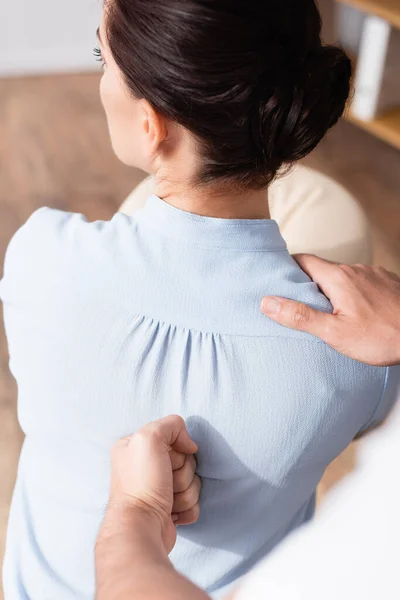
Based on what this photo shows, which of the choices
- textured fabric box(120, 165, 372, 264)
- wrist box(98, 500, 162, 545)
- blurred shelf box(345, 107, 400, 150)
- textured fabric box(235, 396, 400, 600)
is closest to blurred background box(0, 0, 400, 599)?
blurred shelf box(345, 107, 400, 150)

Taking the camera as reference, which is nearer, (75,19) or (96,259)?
(96,259)

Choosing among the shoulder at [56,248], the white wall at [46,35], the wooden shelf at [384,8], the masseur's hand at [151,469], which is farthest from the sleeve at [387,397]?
the white wall at [46,35]

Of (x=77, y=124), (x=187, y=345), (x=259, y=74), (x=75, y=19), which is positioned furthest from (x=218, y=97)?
(x=75, y=19)

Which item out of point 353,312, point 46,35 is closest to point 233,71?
point 353,312

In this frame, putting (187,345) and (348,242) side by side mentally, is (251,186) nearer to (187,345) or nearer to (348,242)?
(187,345)

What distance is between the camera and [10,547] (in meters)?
0.97

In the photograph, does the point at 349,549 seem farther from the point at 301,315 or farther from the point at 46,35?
the point at 46,35

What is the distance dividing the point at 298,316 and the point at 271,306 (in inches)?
1.4

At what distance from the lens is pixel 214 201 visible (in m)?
0.80

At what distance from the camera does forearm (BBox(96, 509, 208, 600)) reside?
552 millimetres

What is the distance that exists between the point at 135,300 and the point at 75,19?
2972 mm

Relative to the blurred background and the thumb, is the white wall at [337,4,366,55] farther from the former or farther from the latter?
the thumb

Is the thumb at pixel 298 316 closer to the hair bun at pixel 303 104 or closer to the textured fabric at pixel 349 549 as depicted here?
the hair bun at pixel 303 104

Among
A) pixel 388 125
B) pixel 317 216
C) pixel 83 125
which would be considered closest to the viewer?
pixel 317 216
